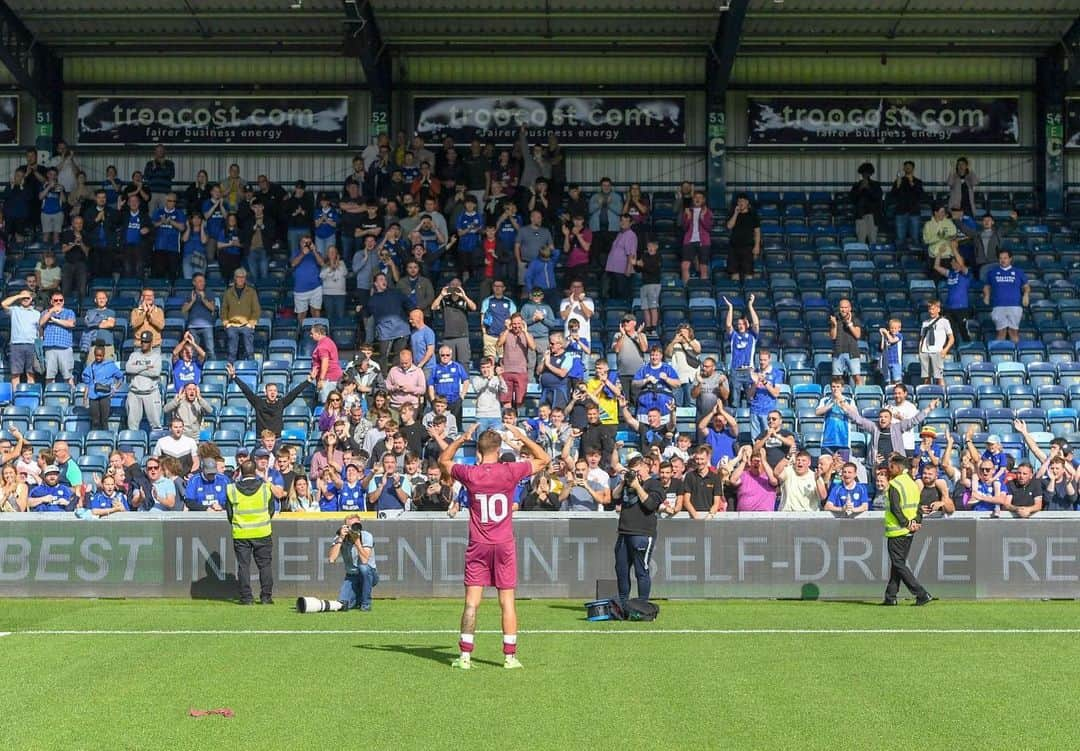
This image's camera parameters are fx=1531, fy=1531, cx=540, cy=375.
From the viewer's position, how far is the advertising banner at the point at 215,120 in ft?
100

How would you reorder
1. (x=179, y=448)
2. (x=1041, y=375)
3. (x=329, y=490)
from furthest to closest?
(x=1041, y=375)
(x=179, y=448)
(x=329, y=490)

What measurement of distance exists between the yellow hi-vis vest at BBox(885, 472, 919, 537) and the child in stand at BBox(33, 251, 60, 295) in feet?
50.7

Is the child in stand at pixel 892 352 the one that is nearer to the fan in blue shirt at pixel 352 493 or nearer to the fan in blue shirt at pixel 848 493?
the fan in blue shirt at pixel 848 493

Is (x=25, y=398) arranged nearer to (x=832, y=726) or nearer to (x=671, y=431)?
(x=671, y=431)

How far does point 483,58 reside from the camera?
30.2 meters

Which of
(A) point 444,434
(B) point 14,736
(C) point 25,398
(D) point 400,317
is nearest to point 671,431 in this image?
(A) point 444,434

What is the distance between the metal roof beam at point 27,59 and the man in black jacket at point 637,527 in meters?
17.3

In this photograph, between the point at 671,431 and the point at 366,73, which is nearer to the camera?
the point at 671,431

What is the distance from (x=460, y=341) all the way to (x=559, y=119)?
8.06 m

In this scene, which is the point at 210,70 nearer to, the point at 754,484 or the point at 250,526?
the point at 250,526

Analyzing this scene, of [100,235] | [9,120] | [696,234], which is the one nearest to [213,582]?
[100,235]

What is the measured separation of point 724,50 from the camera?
1096 inches

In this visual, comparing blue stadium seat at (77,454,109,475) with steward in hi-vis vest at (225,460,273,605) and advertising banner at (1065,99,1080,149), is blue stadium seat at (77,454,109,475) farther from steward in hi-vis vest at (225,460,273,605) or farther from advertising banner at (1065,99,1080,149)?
advertising banner at (1065,99,1080,149)

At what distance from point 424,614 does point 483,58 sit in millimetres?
15960
